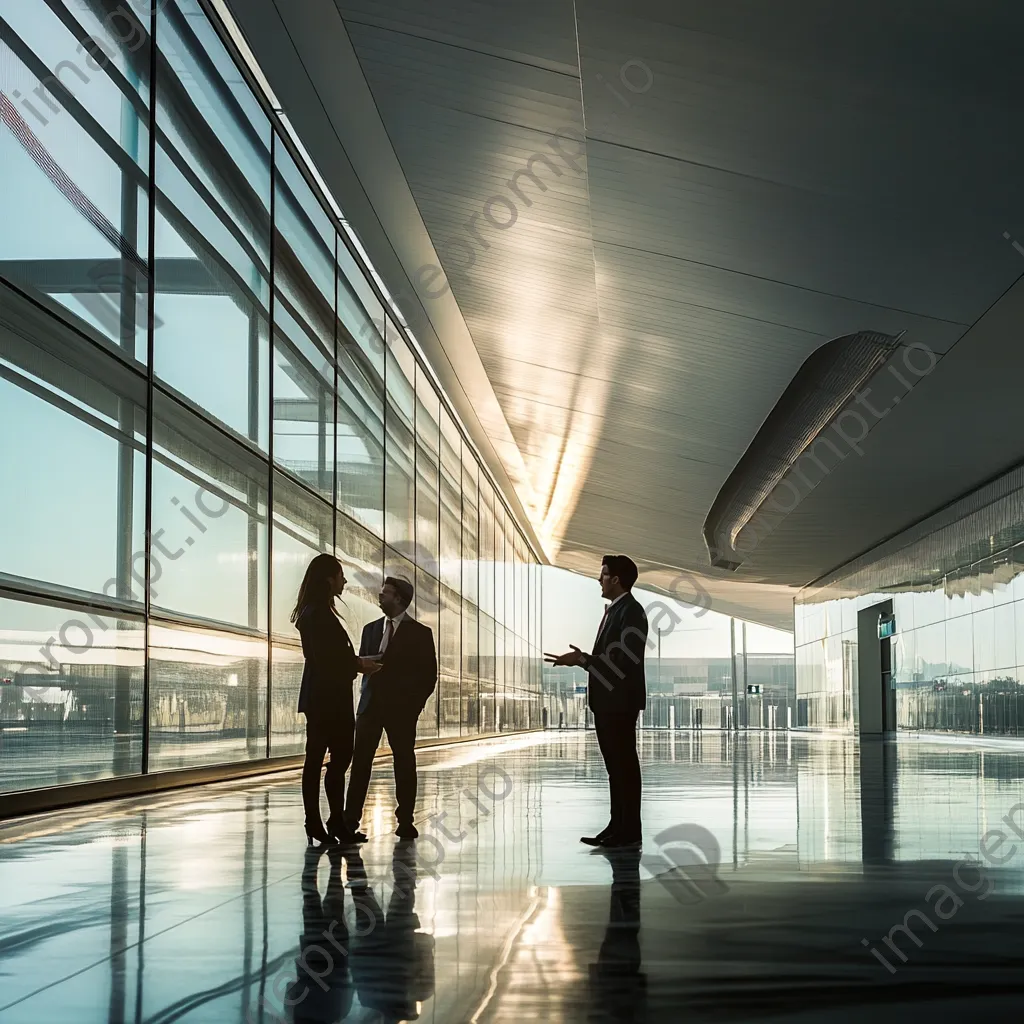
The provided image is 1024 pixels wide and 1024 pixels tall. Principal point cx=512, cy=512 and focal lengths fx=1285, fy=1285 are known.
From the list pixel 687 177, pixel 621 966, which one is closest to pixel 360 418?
pixel 687 177

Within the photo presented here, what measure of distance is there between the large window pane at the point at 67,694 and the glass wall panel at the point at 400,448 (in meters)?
12.2

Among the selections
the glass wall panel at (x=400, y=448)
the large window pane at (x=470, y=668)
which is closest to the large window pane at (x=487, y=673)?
the large window pane at (x=470, y=668)

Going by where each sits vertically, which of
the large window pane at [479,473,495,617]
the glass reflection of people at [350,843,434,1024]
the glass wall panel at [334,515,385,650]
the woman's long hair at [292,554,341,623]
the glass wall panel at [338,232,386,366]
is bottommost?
the glass reflection of people at [350,843,434,1024]

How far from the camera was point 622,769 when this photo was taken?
273 inches

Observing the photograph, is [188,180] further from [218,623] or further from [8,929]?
[8,929]

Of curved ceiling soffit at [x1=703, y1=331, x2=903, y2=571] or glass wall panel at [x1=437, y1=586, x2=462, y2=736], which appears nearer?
curved ceiling soffit at [x1=703, y1=331, x2=903, y2=571]

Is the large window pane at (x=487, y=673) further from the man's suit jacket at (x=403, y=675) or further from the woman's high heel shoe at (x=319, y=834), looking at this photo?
the woman's high heel shoe at (x=319, y=834)

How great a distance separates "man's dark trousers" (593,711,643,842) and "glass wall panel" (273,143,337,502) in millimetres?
9720

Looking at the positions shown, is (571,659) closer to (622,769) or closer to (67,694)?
(622,769)

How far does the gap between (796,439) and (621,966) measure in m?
21.9

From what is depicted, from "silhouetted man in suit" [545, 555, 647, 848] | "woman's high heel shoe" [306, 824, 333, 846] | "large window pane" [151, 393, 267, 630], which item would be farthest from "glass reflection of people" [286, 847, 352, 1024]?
"large window pane" [151, 393, 267, 630]

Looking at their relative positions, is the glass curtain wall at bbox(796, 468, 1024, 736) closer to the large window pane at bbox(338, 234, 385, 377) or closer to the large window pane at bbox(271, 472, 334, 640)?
the large window pane at bbox(338, 234, 385, 377)

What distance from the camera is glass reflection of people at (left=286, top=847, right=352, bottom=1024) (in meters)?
3.01

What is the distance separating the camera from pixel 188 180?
1337 cm
